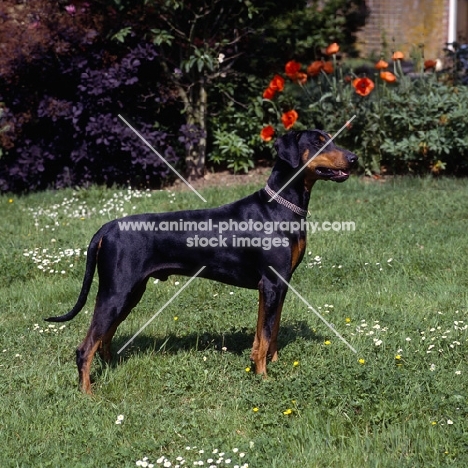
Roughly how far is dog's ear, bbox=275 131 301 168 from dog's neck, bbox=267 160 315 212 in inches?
3.9

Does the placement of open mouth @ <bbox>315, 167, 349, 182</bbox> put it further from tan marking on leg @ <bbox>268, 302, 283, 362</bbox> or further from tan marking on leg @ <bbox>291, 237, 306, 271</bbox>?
tan marking on leg @ <bbox>268, 302, 283, 362</bbox>

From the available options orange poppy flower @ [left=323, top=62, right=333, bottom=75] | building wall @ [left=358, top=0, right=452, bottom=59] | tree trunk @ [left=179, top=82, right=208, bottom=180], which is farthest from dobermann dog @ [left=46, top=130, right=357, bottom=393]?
building wall @ [left=358, top=0, right=452, bottom=59]

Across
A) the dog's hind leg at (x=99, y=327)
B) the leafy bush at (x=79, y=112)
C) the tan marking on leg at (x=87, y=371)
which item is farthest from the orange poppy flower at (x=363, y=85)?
the tan marking on leg at (x=87, y=371)

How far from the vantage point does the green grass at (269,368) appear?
3.96 m

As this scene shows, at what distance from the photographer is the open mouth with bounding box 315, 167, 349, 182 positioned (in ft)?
15.6

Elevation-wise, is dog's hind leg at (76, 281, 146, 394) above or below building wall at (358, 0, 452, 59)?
above

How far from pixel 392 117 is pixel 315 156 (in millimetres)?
5149

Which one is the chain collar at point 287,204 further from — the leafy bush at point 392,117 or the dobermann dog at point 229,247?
the leafy bush at point 392,117

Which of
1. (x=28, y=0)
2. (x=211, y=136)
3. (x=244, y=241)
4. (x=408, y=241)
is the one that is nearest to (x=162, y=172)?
(x=211, y=136)

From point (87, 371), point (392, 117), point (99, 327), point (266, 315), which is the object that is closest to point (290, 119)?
point (392, 117)

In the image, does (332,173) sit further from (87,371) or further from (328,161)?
(87,371)

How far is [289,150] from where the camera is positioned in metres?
4.72

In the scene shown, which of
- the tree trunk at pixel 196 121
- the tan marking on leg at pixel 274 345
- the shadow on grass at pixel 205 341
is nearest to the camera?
the tan marking on leg at pixel 274 345

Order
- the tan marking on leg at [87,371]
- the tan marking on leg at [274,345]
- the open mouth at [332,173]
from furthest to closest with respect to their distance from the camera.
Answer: the tan marking on leg at [274,345] → the open mouth at [332,173] → the tan marking on leg at [87,371]
